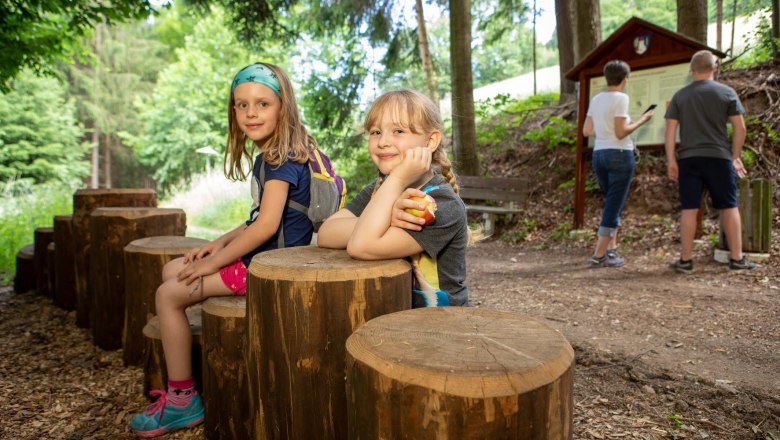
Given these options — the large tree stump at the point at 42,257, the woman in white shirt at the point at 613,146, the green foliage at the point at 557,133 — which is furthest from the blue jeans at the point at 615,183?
the large tree stump at the point at 42,257

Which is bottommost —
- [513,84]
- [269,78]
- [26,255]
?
[26,255]

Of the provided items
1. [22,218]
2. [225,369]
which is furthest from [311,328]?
[22,218]

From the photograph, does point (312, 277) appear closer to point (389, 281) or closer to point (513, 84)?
point (389, 281)

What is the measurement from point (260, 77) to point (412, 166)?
108 cm

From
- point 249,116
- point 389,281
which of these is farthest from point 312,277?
point 249,116

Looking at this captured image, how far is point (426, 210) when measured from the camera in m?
1.72

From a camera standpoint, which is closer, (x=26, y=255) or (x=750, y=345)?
(x=750, y=345)

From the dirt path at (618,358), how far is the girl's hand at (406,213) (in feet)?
4.09

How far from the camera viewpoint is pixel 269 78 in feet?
8.07

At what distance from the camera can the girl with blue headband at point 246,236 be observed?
2264 millimetres

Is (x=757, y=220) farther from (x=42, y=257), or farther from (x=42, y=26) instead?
(x=42, y=26)

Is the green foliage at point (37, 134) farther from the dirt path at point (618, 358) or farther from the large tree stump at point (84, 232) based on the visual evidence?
the large tree stump at point (84, 232)

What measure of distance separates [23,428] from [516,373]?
8.57ft

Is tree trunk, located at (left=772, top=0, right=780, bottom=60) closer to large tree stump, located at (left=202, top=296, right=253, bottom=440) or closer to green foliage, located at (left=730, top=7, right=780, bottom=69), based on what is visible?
green foliage, located at (left=730, top=7, right=780, bottom=69)
